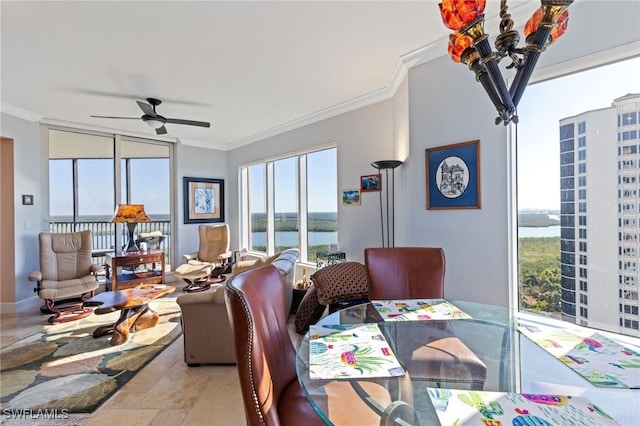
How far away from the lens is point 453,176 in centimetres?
248

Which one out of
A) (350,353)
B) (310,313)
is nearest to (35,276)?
(310,313)

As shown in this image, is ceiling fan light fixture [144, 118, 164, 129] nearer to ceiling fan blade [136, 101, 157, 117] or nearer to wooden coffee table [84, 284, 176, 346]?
ceiling fan blade [136, 101, 157, 117]

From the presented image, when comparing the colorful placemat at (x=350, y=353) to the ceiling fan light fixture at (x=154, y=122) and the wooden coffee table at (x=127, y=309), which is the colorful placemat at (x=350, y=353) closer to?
the wooden coffee table at (x=127, y=309)

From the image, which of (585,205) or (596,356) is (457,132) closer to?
(585,205)

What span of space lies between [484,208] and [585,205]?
592mm

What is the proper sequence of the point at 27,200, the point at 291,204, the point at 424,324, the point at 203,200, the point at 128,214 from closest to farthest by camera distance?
the point at 424,324 < the point at 27,200 < the point at 128,214 < the point at 291,204 < the point at 203,200

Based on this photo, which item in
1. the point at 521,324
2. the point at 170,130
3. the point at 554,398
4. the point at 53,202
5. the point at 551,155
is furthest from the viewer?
the point at 170,130

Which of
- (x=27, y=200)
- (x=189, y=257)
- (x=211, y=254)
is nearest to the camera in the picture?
(x=27, y=200)

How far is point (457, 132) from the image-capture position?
96.7 inches

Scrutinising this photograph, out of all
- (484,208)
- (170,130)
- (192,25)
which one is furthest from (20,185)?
(484,208)

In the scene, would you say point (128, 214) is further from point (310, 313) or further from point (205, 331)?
point (310, 313)

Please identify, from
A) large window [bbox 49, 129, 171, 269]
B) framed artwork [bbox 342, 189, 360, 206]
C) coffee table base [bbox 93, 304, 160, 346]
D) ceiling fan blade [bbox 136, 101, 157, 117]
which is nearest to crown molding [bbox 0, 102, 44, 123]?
large window [bbox 49, 129, 171, 269]

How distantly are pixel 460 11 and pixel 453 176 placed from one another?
5.63 ft

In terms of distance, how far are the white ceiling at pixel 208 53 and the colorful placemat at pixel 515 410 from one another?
226 centimetres
